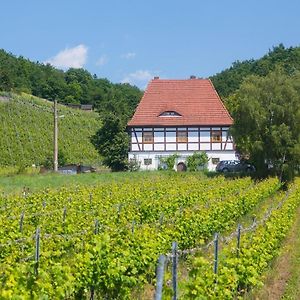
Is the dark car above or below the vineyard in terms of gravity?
above

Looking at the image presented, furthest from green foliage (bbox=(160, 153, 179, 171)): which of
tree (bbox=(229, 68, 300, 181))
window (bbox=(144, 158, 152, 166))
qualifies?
tree (bbox=(229, 68, 300, 181))

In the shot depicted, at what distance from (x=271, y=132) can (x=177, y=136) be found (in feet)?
40.2

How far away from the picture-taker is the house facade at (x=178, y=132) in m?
47.5

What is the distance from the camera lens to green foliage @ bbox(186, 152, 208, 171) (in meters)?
46.1

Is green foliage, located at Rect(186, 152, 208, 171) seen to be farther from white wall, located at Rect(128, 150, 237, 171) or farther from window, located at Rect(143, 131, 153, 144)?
window, located at Rect(143, 131, 153, 144)

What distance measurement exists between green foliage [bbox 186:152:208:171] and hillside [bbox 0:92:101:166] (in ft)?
52.4

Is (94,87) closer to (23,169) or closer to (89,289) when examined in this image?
(23,169)

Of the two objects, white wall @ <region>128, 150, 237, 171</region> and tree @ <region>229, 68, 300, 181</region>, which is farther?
white wall @ <region>128, 150, 237, 171</region>

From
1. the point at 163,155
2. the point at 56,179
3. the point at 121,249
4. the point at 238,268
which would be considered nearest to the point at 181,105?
the point at 163,155

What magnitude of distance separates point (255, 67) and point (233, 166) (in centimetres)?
5734

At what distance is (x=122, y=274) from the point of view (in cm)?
911

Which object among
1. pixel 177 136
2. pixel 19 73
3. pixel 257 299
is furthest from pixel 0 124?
pixel 257 299

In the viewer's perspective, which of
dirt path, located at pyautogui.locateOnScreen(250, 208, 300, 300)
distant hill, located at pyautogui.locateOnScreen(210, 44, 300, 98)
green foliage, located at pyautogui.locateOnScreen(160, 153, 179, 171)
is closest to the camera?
dirt path, located at pyautogui.locateOnScreen(250, 208, 300, 300)

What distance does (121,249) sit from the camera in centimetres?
1002
